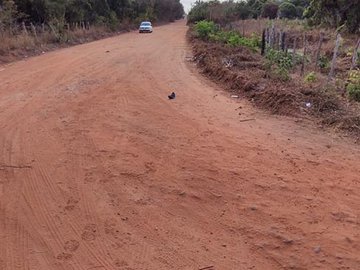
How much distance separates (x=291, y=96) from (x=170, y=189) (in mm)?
4425

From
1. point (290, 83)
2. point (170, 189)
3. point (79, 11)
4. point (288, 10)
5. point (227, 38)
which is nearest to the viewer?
point (170, 189)

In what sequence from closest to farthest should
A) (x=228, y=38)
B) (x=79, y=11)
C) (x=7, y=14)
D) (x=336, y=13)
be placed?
(x=336, y=13) < (x=7, y=14) < (x=228, y=38) < (x=79, y=11)

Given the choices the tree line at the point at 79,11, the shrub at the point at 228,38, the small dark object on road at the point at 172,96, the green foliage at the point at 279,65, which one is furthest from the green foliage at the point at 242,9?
the small dark object on road at the point at 172,96

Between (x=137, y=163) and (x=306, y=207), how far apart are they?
8.10 ft

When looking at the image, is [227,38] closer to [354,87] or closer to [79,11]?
[354,87]

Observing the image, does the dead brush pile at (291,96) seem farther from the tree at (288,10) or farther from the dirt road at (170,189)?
the tree at (288,10)

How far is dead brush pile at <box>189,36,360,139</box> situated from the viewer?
25.6ft

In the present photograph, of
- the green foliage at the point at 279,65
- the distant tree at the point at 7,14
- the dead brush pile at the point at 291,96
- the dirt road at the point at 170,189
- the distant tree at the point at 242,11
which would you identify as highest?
the distant tree at the point at 7,14

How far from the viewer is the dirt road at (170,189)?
13.9ft

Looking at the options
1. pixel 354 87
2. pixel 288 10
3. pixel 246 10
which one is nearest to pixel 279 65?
pixel 354 87

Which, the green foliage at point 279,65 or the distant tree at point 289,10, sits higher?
the distant tree at point 289,10

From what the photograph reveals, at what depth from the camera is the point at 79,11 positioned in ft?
95.7

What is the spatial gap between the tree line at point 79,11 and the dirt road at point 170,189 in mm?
13398

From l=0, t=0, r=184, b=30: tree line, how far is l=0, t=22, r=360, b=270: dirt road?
527 inches
